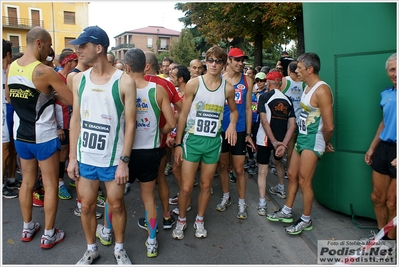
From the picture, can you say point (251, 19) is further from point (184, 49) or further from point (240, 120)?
point (184, 49)

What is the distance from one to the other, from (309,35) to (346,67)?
732 mm

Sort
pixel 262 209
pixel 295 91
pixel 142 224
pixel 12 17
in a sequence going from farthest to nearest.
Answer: pixel 12 17 < pixel 295 91 < pixel 262 209 < pixel 142 224

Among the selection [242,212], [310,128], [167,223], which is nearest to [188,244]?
[167,223]

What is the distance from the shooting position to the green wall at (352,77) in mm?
3396

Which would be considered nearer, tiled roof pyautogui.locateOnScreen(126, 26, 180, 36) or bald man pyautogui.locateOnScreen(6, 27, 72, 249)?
bald man pyautogui.locateOnScreen(6, 27, 72, 249)

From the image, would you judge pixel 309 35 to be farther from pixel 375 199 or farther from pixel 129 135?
pixel 129 135

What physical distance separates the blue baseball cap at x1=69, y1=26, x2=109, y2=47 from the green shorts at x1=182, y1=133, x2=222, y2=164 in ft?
4.55

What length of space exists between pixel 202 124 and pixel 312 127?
124 centimetres

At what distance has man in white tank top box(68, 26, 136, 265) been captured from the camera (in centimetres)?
263

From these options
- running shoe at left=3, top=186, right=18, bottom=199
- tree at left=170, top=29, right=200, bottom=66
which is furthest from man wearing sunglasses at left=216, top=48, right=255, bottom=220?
tree at left=170, top=29, right=200, bottom=66

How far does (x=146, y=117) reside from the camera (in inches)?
123

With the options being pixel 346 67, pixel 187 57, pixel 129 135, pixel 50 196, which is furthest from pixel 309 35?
pixel 187 57

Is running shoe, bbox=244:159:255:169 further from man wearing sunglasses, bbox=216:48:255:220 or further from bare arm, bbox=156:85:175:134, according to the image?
bare arm, bbox=156:85:175:134

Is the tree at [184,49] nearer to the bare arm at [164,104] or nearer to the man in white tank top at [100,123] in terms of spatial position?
the bare arm at [164,104]
